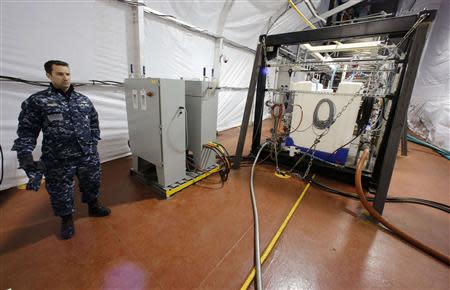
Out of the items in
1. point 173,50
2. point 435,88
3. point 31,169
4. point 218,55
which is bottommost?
point 31,169

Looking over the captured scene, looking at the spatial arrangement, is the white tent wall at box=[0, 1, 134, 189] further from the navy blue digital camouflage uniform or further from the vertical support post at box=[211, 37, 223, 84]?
the vertical support post at box=[211, 37, 223, 84]

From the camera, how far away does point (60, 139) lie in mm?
1474

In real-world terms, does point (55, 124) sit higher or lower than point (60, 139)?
higher

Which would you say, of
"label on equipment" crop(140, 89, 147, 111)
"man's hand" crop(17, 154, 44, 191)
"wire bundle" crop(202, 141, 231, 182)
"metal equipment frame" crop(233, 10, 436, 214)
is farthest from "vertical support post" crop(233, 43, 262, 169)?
"man's hand" crop(17, 154, 44, 191)

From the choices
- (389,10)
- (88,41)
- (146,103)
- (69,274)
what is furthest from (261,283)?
(389,10)

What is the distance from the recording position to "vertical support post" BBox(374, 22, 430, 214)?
6.06 feet

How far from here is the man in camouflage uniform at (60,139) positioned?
138 centimetres

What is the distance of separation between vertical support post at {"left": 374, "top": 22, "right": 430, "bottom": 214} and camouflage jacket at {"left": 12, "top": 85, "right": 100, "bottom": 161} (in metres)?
2.94

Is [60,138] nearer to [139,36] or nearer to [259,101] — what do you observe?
[139,36]

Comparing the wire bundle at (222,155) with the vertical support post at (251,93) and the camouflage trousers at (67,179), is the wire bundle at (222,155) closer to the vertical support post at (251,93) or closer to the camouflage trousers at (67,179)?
the vertical support post at (251,93)

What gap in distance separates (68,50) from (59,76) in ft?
4.68

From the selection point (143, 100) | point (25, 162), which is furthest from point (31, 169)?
point (143, 100)

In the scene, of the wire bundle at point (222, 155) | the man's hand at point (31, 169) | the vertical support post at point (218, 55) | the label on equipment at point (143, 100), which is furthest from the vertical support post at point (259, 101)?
the man's hand at point (31, 169)

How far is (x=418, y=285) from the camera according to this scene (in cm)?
140
